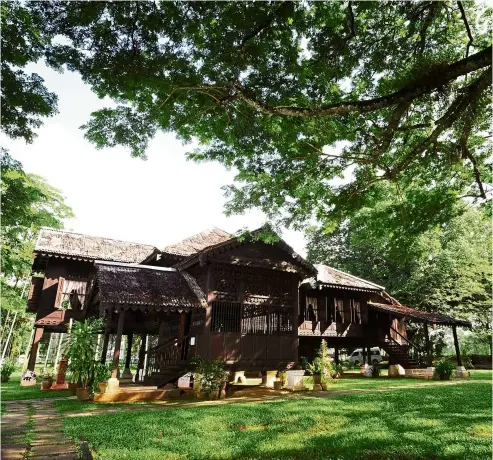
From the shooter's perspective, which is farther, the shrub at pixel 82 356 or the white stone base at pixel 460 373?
the white stone base at pixel 460 373

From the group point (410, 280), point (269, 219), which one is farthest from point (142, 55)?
point (410, 280)

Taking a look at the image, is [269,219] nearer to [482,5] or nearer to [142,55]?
[142,55]

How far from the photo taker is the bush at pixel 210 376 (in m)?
11.9

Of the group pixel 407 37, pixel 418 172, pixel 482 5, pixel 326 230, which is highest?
pixel 482 5

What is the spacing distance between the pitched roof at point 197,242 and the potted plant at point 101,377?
20.5ft

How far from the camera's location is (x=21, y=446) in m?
5.65

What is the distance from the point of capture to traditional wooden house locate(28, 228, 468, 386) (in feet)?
43.5

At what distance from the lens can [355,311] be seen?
22.4 meters

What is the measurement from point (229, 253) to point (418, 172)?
7605mm

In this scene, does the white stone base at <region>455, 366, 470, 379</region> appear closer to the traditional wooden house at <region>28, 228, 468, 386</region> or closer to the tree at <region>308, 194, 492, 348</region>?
the traditional wooden house at <region>28, 228, 468, 386</region>

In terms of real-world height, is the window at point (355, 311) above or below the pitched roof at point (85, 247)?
below

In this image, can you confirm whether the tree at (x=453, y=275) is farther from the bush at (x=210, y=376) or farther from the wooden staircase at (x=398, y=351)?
the bush at (x=210, y=376)

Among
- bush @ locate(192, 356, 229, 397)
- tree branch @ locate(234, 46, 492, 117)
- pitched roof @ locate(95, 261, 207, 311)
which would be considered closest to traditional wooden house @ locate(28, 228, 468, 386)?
pitched roof @ locate(95, 261, 207, 311)

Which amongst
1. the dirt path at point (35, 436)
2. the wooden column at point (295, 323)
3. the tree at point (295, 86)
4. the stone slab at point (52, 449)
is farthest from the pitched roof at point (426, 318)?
the stone slab at point (52, 449)
